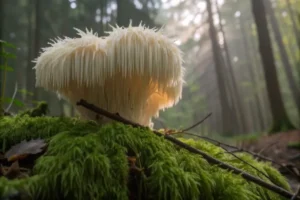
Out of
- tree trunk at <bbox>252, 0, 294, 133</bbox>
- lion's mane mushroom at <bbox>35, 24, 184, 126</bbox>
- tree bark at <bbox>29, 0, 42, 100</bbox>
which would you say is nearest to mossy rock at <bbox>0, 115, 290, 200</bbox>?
lion's mane mushroom at <bbox>35, 24, 184, 126</bbox>

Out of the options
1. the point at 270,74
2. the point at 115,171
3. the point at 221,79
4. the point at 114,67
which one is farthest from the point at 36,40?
the point at 221,79

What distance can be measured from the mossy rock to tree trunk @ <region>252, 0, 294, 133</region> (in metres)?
8.79

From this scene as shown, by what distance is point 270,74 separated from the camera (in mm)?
9945

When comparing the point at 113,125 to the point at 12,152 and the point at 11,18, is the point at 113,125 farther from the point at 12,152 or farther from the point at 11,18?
the point at 11,18

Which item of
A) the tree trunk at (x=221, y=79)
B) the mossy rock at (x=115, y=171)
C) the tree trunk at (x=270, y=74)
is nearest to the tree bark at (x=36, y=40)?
the tree trunk at (x=270, y=74)

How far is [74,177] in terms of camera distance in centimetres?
129

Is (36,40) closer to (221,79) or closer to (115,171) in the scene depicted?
(115,171)

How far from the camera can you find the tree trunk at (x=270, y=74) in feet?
31.9

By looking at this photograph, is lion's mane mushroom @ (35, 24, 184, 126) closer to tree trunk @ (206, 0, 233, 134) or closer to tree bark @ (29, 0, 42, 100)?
tree bark @ (29, 0, 42, 100)

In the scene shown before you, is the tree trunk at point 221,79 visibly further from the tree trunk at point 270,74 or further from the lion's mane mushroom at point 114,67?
the lion's mane mushroom at point 114,67

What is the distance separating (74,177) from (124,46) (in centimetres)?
99

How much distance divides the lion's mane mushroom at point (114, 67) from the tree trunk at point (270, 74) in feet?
29.4

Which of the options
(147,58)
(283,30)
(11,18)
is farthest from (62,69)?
(283,30)

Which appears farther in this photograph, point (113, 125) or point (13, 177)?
point (113, 125)
